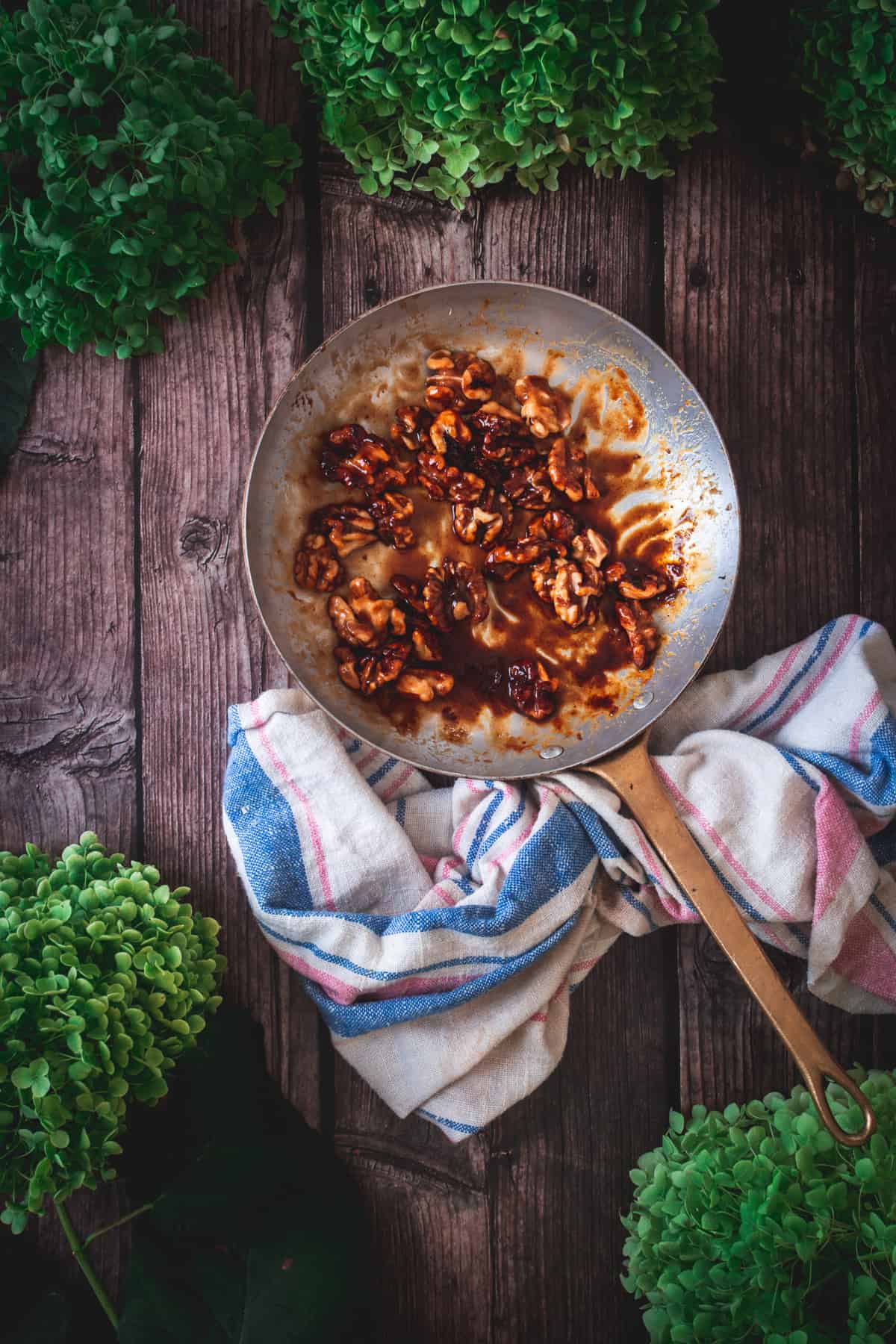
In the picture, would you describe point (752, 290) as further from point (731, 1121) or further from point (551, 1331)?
point (551, 1331)

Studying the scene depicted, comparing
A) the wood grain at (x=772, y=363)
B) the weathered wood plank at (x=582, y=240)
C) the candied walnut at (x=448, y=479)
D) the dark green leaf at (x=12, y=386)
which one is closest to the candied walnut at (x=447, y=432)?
the candied walnut at (x=448, y=479)

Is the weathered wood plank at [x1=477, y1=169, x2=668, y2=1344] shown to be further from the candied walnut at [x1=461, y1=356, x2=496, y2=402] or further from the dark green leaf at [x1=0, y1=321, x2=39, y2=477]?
the dark green leaf at [x1=0, y1=321, x2=39, y2=477]

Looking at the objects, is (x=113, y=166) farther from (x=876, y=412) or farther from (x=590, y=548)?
(x=876, y=412)

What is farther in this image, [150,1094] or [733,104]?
[733,104]

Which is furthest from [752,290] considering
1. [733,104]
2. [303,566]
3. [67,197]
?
[67,197]

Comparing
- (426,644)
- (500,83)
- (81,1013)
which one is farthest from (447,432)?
(81,1013)

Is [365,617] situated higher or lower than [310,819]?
higher
